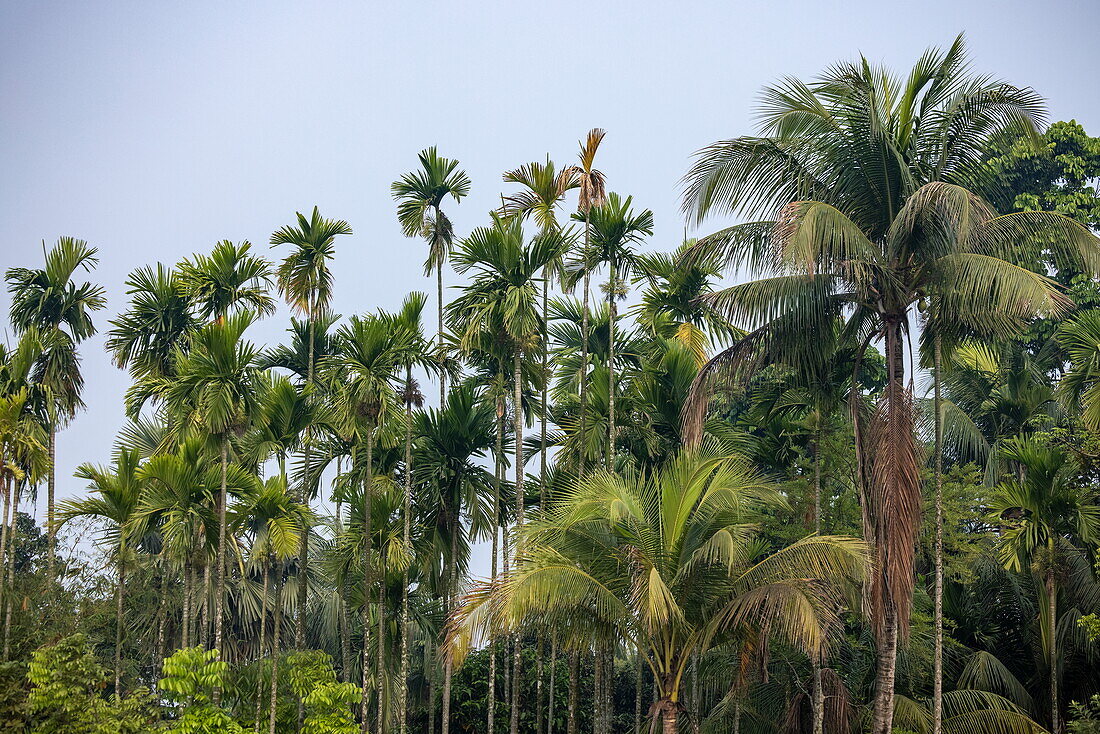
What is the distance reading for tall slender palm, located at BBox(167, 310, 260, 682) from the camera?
2125cm

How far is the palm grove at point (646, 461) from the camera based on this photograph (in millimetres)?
17312

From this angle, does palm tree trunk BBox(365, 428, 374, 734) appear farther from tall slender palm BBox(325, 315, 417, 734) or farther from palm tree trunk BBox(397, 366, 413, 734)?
palm tree trunk BBox(397, 366, 413, 734)

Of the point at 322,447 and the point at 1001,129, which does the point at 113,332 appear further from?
the point at 1001,129

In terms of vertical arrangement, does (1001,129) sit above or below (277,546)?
above

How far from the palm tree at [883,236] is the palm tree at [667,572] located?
7.21 feet

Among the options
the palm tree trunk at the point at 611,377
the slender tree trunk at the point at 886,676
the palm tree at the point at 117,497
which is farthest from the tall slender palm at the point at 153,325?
the slender tree trunk at the point at 886,676

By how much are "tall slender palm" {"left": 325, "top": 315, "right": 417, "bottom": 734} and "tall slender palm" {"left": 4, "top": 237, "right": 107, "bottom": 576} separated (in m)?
8.15

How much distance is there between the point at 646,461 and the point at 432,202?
8.47m

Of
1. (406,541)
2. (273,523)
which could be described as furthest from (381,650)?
(273,523)

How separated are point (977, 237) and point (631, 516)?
7.52 meters

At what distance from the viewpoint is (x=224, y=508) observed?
2155cm

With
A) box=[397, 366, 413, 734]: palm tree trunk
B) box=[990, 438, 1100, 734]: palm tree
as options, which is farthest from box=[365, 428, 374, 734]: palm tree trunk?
box=[990, 438, 1100, 734]: palm tree

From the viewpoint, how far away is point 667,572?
16.9 meters

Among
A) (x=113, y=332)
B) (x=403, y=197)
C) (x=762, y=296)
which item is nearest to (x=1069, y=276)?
(x=762, y=296)
